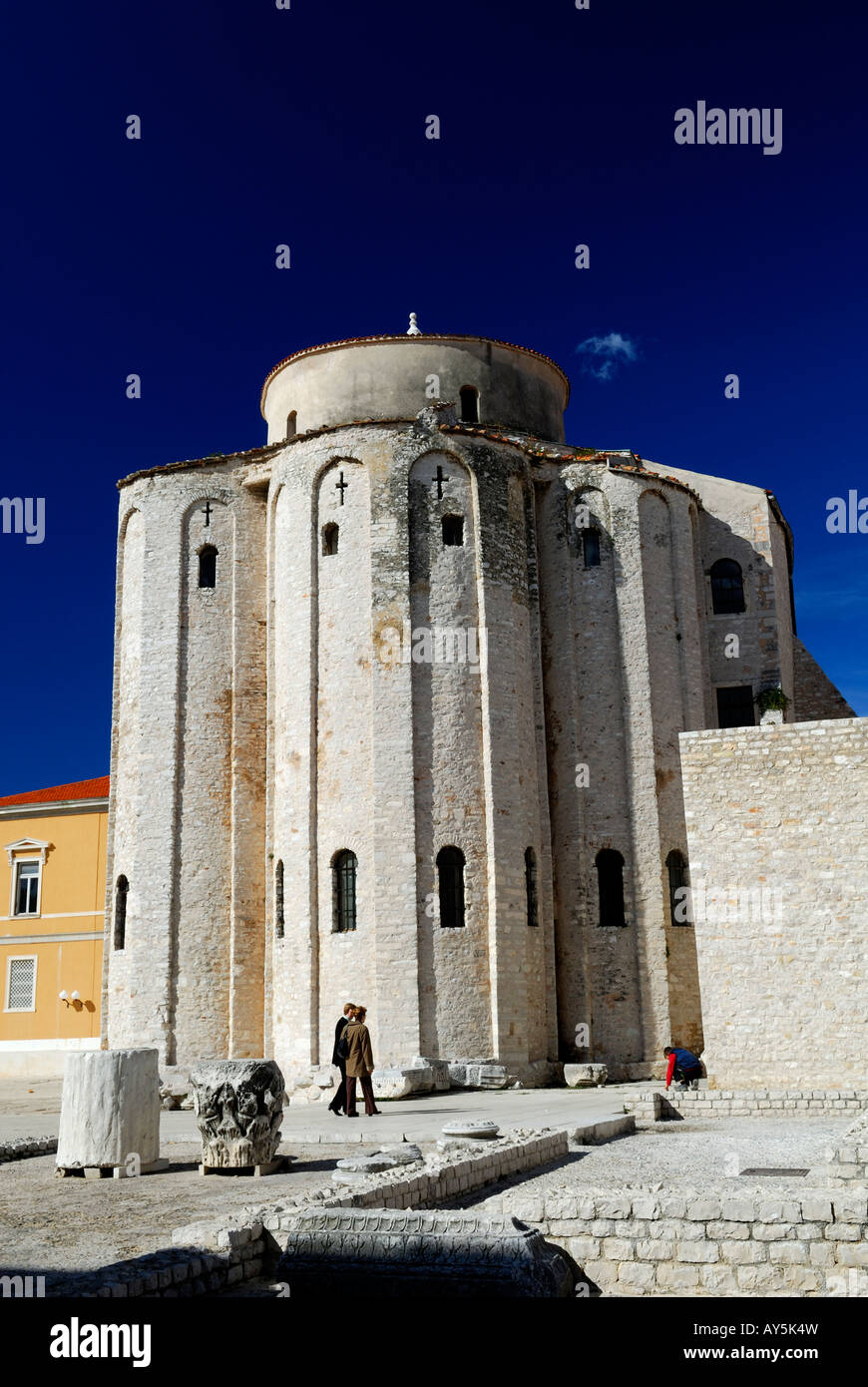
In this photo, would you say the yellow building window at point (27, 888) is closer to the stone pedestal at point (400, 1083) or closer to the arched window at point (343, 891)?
the arched window at point (343, 891)

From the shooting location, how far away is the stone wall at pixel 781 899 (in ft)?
56.4

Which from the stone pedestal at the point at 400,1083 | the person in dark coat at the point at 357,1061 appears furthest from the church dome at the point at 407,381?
the person in dark coat at the point at 357,1061

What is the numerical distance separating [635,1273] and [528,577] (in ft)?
64.2

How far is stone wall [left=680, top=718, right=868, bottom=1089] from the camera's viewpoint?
56.4ft

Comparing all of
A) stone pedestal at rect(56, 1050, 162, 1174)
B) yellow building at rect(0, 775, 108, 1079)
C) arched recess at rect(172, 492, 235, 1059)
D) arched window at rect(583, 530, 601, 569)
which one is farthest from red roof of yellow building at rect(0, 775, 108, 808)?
stone pedestal at rect(56, 1050, 162, 1174)

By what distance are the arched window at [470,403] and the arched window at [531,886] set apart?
32.9ft

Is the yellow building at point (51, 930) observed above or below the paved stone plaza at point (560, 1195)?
above

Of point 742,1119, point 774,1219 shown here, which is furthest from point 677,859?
point 774,1219

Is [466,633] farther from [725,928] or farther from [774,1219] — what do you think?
[774,1219]

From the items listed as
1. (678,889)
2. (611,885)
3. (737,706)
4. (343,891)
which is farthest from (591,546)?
(343,891)

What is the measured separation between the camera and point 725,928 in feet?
59.0

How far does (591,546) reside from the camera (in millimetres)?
26719

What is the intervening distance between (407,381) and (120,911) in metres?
13.1

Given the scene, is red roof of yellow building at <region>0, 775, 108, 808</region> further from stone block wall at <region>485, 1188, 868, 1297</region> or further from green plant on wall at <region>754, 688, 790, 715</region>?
stone block wall at <region>485, 1188, 868, 1297</region>
